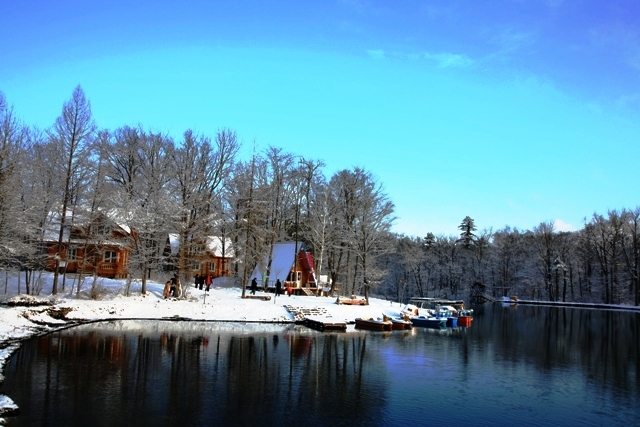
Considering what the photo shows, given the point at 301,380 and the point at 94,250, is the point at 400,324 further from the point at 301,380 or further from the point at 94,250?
the point at 94,250

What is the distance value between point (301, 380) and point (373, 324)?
18.1 meters

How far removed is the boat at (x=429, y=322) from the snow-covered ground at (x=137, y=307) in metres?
2.53

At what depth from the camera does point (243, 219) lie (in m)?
45.2

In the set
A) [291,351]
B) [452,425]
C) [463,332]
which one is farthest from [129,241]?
[452,425]

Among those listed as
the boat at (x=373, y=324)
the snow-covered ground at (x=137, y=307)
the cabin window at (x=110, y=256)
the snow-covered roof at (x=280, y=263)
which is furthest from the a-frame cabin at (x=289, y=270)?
the cabin window at (x=110, y=256)

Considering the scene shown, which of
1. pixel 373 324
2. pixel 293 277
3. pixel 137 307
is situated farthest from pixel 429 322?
pixel 137 307

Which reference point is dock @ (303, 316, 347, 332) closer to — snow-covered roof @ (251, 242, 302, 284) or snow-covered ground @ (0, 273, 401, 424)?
snow-covered ground @ (0, 273, 401, 424)

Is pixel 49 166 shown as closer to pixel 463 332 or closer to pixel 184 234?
pixel 184 234

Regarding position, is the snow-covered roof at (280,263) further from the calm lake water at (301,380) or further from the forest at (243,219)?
the calm lake water at (301,380)

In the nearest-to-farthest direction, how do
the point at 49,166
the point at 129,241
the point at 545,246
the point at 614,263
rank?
the point at 49,166
the point at 129,241
the point at 614,263
the point at 545,246

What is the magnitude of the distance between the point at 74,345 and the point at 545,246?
8872 cm

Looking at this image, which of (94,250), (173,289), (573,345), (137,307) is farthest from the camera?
(94,250)

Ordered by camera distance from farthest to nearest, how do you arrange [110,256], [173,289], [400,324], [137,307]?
[110,256] → [173,289] → [400,324] → [137,307]

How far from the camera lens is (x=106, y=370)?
18.6 metres
